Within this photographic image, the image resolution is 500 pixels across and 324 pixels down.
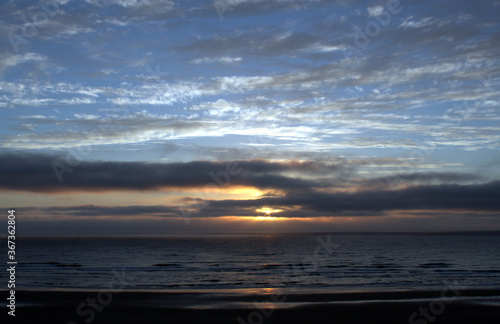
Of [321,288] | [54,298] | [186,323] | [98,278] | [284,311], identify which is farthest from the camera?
[98,278]

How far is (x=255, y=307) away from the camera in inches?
963

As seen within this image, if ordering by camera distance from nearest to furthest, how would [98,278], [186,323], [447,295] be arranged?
[186,323] → [447,295] → [98,278]

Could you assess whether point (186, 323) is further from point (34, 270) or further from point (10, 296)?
point (34, 270)

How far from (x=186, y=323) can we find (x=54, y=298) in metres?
12.0

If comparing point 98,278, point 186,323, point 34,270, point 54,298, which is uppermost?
point 34,270

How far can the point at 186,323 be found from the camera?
20500 millimetres

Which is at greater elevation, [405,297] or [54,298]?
[54,298]

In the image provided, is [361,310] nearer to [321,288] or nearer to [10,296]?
[321,288]

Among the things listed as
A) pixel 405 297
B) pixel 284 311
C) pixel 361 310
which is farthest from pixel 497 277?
pixel 284 311

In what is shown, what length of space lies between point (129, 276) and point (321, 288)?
20658mm

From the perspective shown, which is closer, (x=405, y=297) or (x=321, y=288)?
(x=405, y=297)

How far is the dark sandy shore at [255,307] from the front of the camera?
21.4 meters

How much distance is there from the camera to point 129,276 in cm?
4316

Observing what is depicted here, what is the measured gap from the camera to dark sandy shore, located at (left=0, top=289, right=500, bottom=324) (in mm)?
21391
